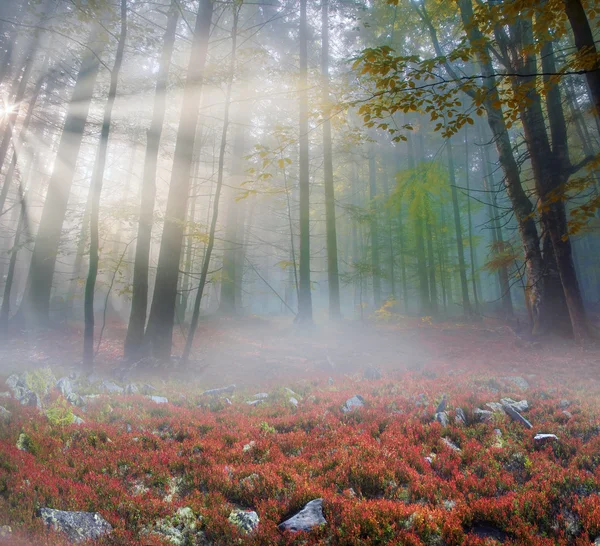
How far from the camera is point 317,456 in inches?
194

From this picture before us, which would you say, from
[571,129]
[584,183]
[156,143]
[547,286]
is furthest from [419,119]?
[584,183]

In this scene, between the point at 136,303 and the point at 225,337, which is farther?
the point at 225,337

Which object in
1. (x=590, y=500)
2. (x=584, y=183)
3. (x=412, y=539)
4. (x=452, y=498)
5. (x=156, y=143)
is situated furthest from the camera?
(x=156, y=143)

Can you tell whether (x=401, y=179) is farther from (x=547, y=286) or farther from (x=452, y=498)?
(x=452, y=498)

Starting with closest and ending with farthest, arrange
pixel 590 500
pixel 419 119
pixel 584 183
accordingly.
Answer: pixel 590 500, pixel 584 183, pixel 419 119

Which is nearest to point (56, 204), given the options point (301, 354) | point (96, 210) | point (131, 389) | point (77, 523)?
point (96, 210)

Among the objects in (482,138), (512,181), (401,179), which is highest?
(482,138)

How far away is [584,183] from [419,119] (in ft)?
77.2

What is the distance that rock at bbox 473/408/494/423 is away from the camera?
645cm

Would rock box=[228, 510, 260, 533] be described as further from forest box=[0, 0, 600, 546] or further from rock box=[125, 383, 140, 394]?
rock box=[125, 383, 140, 394]

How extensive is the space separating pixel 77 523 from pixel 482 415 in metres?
6.52

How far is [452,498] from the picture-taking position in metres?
3.89

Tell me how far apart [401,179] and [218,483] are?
52.8 ft

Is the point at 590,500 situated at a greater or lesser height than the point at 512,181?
lesser
